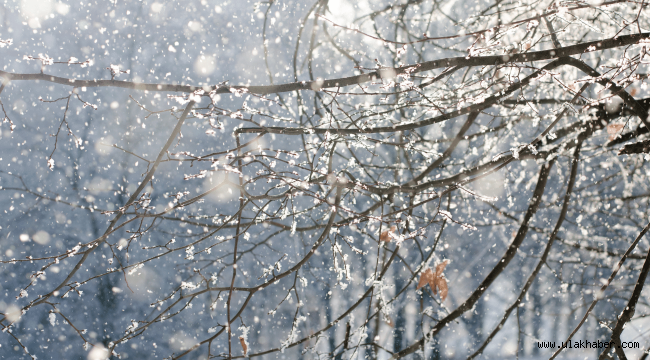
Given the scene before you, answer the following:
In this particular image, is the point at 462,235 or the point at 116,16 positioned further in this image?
the point at 462,235

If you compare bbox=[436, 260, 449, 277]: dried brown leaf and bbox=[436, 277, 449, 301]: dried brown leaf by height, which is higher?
bbox=[436, 260, 449, 277]: dried brown leaf

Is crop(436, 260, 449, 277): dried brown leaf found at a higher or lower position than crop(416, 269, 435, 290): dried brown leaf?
higher

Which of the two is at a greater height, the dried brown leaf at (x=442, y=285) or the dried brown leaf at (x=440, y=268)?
the dried brown leaf at (x=440, y=268)

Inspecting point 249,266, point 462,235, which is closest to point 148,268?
point 249,266

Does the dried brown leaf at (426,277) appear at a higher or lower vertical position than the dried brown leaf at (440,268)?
lower

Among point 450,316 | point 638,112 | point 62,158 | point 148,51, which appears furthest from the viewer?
point 148,51

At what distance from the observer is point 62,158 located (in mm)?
8906

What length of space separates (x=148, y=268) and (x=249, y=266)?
2.56 meters

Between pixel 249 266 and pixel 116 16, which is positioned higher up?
pixel 116 16

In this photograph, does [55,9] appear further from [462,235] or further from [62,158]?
[462,235]

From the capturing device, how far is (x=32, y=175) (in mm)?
9148

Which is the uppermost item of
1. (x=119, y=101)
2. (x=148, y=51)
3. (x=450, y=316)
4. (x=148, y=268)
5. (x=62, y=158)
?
(x=148, y=51)

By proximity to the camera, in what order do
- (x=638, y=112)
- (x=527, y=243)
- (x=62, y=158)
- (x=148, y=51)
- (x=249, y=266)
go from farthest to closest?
(x=527, y=243), (x=249, y=266), (x=148, y=51), (x=62, y=158), (x=638, y=112)

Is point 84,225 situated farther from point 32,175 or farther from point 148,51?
point 148,51
